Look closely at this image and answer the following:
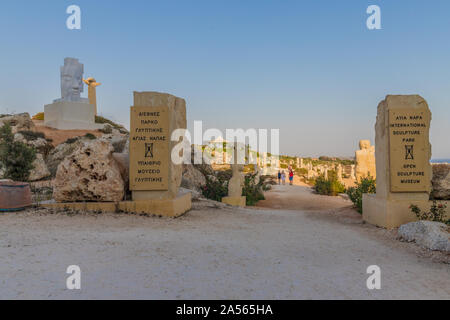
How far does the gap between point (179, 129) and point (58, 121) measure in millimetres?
24411

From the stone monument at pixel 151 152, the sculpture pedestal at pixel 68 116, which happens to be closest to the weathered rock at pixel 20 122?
the sculpture pedestal at pixel 68 116

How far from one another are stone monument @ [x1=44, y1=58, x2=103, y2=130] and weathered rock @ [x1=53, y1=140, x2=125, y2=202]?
23.7 metres

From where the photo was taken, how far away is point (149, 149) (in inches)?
240

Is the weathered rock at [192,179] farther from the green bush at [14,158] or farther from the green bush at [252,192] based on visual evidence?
the green bush at [14,158]

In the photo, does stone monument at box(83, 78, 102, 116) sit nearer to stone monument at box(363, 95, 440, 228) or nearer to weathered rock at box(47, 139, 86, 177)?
weathered rock at box(47, 139, 86, 177)

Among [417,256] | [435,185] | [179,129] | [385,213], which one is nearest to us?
[417,256]

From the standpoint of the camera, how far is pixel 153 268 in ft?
9.48

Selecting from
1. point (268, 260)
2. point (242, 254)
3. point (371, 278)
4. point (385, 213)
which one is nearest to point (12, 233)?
point (242, 254)

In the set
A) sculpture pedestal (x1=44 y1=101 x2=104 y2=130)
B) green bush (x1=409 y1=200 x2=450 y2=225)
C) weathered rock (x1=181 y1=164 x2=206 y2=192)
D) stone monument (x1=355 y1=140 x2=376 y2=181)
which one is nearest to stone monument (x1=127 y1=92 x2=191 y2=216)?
green bush (x1=409 y1=200 x2=450 y2=225)

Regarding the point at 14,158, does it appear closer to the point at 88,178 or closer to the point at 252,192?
the point at 88,178

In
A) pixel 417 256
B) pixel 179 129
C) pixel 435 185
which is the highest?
pixel 179 129

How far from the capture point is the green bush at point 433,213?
5.52 meters

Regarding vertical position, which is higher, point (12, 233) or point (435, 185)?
point (435, 185)
